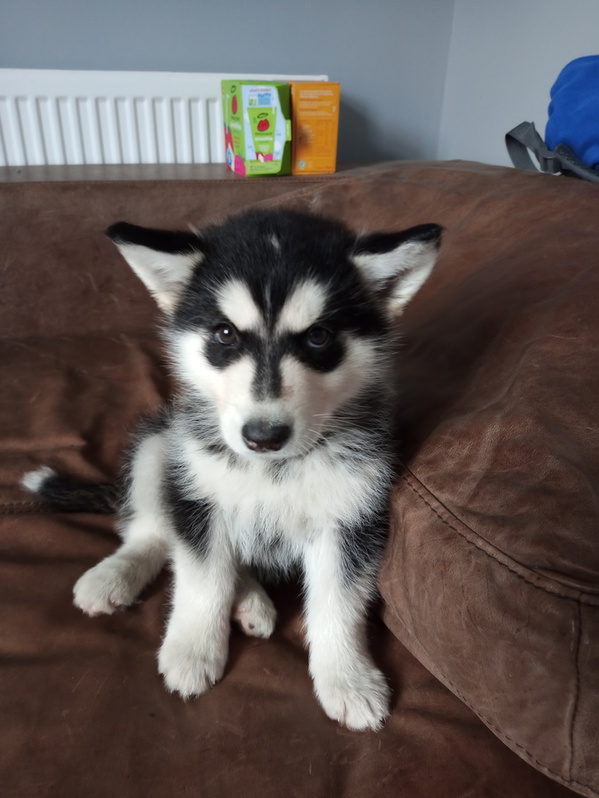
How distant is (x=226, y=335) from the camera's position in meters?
1.32

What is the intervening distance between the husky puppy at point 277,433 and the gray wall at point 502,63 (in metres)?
2.05

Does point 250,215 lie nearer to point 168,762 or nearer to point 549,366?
point 549,366

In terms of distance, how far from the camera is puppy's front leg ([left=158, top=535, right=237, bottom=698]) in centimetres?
129

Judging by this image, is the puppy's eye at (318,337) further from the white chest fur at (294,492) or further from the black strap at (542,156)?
the black strap at (542,156)

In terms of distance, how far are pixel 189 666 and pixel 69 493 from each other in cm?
75

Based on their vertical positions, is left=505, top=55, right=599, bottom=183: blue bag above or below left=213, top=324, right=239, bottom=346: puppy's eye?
above

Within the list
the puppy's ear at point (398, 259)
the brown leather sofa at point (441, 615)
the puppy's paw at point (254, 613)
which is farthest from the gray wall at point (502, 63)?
the puppy's paw at point (254, 613)

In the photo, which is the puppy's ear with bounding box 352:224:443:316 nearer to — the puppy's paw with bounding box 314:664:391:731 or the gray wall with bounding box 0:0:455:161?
the puppy's paw with bounding box 314:664:391:731

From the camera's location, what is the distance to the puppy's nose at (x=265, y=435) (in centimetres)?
114

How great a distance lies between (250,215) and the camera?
1474mm

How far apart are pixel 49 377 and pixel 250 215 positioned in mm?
1337

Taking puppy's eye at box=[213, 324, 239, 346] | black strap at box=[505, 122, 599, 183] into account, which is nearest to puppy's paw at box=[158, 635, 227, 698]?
puppy's eye at box=[213, 324, 239, 346]

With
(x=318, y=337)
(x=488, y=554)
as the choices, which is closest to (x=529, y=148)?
(x=318, y=337)

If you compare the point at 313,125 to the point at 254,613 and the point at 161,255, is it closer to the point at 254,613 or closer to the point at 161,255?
the point at 161,255
